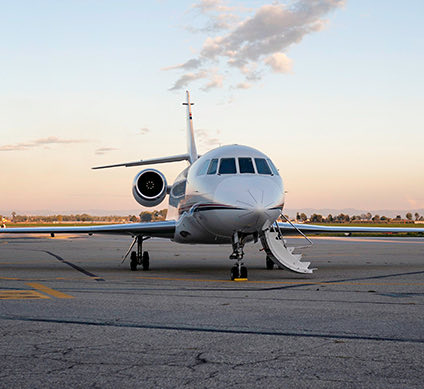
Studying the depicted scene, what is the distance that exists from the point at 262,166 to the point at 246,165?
1.43 feet

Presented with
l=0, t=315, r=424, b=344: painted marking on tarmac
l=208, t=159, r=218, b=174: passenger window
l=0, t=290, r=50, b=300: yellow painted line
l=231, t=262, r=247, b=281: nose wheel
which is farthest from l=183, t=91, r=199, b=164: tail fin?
l=0, t=315, r=424, b=344: painted marking on tarmac

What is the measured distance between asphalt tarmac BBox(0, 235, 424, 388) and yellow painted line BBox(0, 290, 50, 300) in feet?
0.05

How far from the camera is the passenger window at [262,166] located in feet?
43.3

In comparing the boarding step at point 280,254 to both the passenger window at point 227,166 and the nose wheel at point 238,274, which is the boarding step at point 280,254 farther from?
the passenger window at point 227,166

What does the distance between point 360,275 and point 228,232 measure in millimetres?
3365

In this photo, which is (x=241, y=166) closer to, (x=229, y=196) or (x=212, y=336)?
(x=229, y=196)

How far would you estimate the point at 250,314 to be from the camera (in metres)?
7.15

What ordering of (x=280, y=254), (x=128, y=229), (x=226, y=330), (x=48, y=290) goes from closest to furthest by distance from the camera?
(x=226, y=330)
(x=48, y=290)
(x=280, y=254)
(x=128, y=229)

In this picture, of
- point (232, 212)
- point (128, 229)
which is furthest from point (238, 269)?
point (128, 229)

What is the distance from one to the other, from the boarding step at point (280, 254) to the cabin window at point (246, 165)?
1.51 meters

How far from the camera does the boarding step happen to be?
42.0 feet

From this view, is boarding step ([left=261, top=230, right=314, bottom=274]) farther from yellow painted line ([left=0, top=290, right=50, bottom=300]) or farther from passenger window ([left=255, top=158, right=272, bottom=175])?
yellow painted line ([left=0, top=290, right=50, bottom=300])

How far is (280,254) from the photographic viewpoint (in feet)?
43.2

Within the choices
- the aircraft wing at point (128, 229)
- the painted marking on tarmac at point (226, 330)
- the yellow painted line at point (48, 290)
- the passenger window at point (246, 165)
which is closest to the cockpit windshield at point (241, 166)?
the passenger window at point (246, 165)
